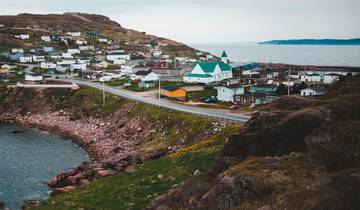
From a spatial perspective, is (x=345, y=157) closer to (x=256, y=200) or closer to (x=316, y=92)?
(x=256, y=200)

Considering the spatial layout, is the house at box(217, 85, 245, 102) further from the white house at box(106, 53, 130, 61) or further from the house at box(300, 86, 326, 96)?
the white house at box(106, 53, 130, 61)

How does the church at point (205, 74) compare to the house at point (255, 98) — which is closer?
the house at point (255, 98)

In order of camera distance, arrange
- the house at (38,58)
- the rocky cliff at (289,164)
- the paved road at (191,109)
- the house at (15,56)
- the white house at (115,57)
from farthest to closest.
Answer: the white house at (115,57)
the house at (15,56)
the house at (38,58)
the paved road at (191,109)
the rocky cliff at (289,164)

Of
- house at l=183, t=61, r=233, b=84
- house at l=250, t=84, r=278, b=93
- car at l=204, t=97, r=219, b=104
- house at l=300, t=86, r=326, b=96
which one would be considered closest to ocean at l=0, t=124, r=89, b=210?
car at l=204, t=97, r=219, b=104

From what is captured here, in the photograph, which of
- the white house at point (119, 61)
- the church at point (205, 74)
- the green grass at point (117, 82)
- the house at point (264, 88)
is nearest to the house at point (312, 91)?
the house at point (264, 88)

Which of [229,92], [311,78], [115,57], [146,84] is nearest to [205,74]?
[146,84]

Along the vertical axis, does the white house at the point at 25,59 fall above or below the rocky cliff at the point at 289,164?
above

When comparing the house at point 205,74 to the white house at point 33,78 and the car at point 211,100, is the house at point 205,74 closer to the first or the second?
the car at point 211,100

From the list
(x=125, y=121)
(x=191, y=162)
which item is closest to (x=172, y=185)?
(x=191, y=162)
